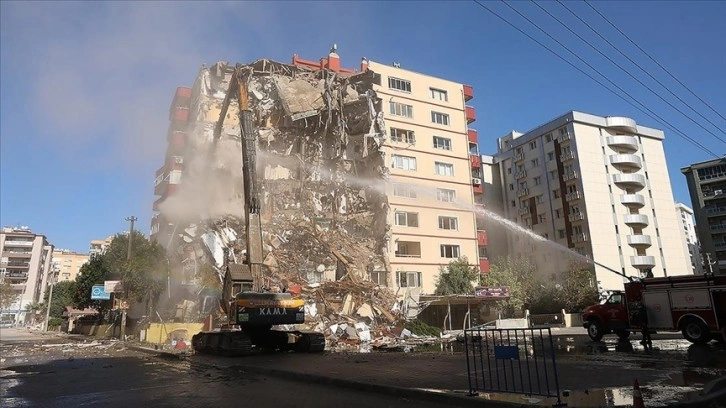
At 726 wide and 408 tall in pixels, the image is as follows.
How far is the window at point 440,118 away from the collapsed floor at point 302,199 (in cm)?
950

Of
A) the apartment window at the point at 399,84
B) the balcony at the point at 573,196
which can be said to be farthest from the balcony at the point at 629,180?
the apartment window at the point at 399,84

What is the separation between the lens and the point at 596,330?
70.1 feet

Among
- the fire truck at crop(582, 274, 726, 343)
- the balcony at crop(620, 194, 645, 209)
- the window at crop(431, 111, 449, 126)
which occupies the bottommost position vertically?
the fire truck at crop(582, 274, 726, 343)

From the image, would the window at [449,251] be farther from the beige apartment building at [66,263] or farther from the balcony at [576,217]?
the beige apartment building at [66,263]

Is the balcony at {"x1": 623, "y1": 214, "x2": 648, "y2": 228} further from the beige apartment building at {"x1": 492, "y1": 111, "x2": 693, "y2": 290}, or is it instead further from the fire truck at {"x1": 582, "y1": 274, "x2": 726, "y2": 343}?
the fire truck at {"x1": 582, "y1": 274, "x2": 726, "y2": 343}

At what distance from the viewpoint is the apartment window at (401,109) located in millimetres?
47531

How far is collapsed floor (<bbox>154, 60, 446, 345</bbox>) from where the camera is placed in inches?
1235

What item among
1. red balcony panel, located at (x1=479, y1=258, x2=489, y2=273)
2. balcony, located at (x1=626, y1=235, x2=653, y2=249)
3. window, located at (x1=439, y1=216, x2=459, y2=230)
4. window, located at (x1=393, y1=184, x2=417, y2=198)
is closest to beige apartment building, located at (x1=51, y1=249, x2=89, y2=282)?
window, located at (x1=393, y1=184, x2=417, y2=198)

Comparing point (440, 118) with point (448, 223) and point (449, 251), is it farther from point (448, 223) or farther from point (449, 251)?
point (449, 251)

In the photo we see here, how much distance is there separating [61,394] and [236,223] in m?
23.8

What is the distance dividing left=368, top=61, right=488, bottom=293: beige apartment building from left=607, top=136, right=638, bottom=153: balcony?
24687 mm

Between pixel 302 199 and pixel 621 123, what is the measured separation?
167 ft

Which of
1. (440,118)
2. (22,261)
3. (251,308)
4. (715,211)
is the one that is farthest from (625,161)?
(22,261)

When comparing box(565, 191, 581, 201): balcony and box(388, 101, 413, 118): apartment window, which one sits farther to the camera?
box(565, 191, 581, 201): balcony
